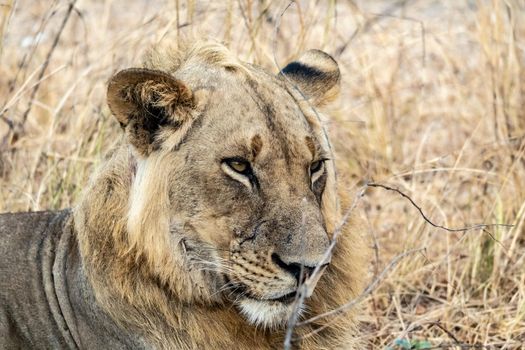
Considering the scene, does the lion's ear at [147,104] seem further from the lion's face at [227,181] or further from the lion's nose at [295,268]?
the lion's nose at [295,268]

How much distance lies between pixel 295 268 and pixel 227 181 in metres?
0.38

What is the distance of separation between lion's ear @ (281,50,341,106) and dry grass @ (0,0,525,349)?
1.36ft

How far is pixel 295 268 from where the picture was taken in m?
3.16

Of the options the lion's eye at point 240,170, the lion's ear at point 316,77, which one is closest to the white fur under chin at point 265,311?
the lion's eye at point 240,170

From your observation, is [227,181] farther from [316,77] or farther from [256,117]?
[316,77]

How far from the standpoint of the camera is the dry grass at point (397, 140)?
495 cm

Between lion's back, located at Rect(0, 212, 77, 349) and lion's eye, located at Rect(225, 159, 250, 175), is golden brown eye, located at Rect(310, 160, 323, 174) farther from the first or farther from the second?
lion's back, located at Rect(0, 212, 77, 349)

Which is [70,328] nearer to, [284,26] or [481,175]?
[481,175]

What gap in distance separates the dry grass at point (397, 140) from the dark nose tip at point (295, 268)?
842 mm

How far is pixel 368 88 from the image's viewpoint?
6953 mm

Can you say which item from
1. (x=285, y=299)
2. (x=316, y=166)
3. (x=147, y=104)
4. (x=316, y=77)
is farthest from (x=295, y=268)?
(x=316, y=77)

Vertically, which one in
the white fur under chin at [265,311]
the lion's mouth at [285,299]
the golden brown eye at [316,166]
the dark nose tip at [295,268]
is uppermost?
the golden brown eye at [316,166]

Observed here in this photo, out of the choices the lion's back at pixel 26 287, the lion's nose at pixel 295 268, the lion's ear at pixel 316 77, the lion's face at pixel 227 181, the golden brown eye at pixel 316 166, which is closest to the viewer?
the lion's nose at pixel 295 268

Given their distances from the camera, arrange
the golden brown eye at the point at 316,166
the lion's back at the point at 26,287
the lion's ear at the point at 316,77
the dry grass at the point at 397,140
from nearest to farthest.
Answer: the golden brown eye at the point at 316,166 → the lion's back at the point at 26,287 → the lion's ear at the point at 316,77 → the dry grass at the point at 397,140
